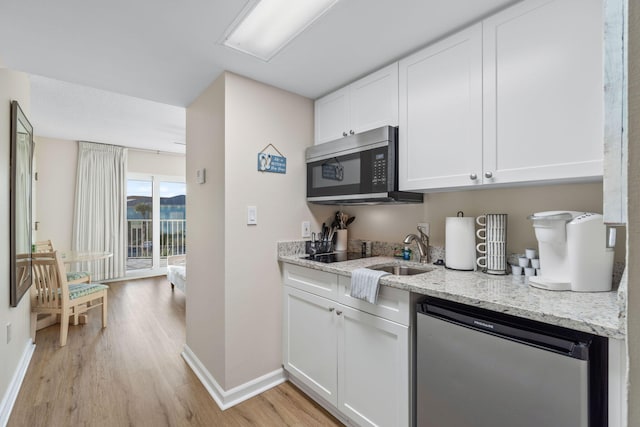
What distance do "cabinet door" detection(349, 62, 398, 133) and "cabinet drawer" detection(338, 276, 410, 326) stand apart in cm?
101

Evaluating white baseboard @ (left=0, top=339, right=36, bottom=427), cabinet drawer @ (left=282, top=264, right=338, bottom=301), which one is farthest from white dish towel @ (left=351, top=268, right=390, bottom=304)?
white baseboard @ (left=0, top=339, right=36, bottom=427)

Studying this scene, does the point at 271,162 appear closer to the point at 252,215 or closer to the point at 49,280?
the point at 252,215

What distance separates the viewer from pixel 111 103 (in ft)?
10.6

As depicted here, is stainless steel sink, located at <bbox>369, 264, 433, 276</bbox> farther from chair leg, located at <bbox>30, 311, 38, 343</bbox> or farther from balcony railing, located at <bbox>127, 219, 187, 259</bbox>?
balcony railing, located at <bbox>127, 219, 187, 259</bbox>

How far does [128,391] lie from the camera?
2053 mm

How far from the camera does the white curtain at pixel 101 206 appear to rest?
4863mm

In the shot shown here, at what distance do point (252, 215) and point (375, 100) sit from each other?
113 centimetres

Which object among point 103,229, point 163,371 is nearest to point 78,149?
point 103,229

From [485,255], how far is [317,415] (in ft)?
4.61

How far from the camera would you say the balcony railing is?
557cm

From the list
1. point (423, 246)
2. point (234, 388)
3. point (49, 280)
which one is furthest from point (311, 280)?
point (49, 280)

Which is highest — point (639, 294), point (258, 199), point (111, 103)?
point (111, 103)

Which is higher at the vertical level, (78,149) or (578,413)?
(78,149)

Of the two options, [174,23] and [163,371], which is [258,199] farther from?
[163,371]
